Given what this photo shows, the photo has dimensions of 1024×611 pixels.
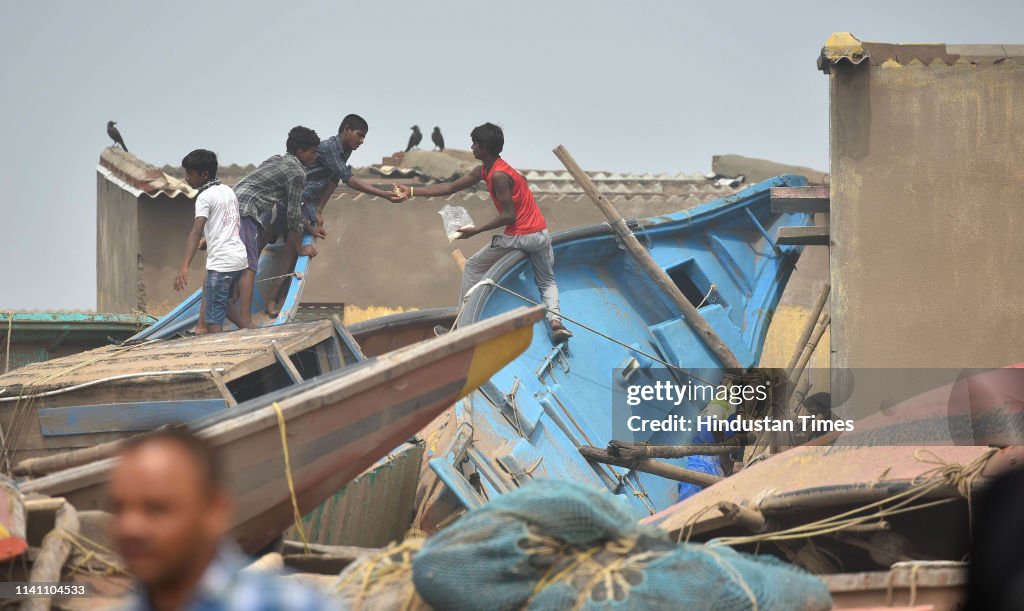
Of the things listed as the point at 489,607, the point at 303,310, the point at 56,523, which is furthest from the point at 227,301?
the point at 303,310

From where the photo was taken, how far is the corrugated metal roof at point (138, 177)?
50.1 ft

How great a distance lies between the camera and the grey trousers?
8.93 meters

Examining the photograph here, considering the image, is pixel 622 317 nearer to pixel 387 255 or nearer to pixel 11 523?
pixel 11 523

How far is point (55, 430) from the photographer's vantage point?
18.1 feet

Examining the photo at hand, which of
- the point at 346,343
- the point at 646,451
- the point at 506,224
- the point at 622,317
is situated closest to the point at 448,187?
the point at 506,224

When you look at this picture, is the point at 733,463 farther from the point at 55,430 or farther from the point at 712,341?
the point at 55,430

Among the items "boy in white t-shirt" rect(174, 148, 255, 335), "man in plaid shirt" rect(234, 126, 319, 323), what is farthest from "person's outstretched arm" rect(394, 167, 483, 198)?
"boy in white t-shirt" rect(174, 148, 255, 335)

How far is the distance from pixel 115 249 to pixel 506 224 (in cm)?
933

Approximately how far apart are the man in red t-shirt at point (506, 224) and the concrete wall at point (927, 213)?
6.69ft

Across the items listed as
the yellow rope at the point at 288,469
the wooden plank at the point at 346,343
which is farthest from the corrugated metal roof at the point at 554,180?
the yellow rope at the point at 288,469

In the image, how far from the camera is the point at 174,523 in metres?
1.90

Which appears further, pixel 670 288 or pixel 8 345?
pixel 670 288

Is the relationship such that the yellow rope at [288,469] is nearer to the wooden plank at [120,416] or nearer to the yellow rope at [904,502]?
the wooden plank at [120,416]

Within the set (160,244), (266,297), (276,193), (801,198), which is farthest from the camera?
(160,244)
